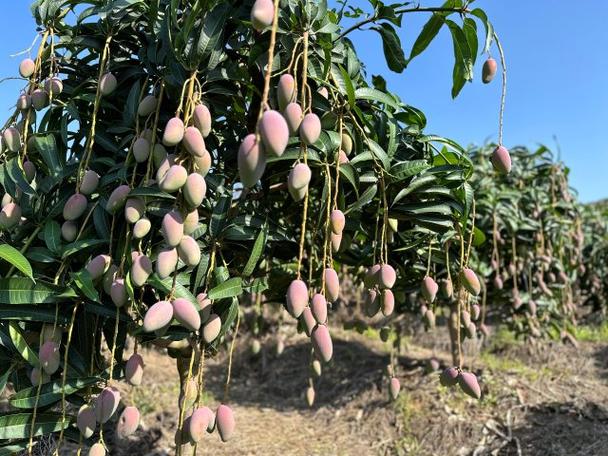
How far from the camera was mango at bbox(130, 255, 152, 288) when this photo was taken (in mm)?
Result: 744

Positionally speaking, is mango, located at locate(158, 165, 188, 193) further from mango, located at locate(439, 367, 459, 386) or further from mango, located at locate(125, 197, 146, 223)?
mango, located at locate(439, 367, 459, 386)

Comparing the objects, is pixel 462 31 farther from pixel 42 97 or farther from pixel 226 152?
pixel 42 97

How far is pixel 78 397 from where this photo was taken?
3.11 feet

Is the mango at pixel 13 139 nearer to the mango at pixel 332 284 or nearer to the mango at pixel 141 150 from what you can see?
the mango at pixel 141 150

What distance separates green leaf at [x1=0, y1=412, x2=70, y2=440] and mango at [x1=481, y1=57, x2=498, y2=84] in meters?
0.93

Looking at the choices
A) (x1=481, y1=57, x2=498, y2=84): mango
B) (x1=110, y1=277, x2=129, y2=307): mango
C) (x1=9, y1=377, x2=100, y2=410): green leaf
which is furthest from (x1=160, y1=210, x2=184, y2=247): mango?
(x1=481, y1=57, x2=498, y2=84): mango

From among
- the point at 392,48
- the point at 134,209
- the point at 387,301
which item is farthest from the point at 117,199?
the point at 392,48

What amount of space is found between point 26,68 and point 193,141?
1.57 ft

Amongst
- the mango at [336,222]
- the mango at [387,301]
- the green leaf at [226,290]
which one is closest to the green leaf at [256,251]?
the green leaf at [226,290]

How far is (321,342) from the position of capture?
775mm

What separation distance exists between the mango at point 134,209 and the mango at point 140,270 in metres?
0.06

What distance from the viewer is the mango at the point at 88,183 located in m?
0.87

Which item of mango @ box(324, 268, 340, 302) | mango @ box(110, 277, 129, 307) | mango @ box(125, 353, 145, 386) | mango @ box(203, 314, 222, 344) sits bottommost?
mango @ box(125, 353, 145, 386)

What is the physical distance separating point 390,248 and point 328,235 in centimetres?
47
